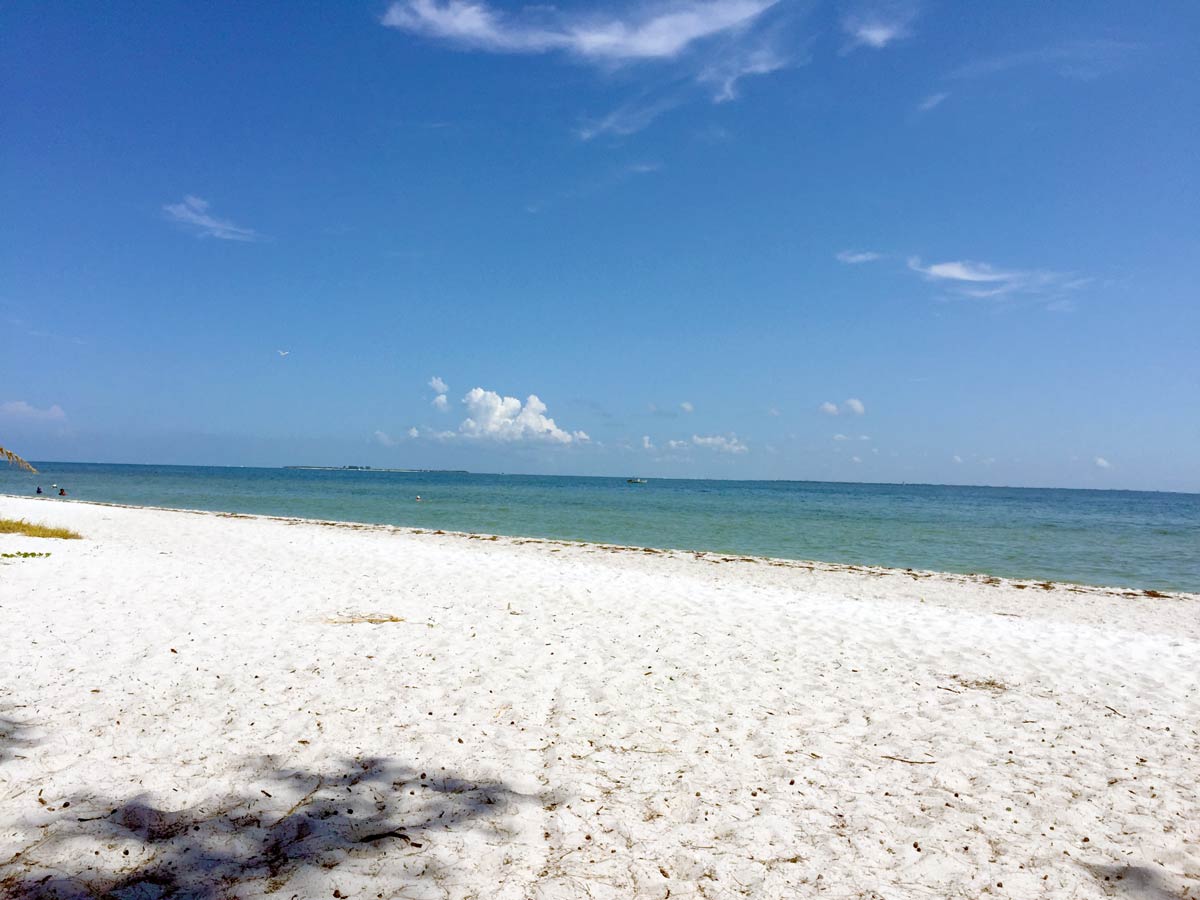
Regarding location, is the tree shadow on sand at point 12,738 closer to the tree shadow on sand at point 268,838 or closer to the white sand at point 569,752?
the white sand at point 569,752

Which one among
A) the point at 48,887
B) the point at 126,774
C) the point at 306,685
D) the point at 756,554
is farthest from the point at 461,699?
the point at 756,554

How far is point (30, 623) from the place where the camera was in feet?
26.7

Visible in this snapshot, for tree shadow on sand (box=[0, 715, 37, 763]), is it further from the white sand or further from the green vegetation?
the green vegetation

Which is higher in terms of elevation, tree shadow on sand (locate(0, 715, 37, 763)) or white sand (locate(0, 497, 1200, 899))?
tree shadow on sand (locate(0, 715, 37, 763))

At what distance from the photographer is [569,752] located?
5.30 metres

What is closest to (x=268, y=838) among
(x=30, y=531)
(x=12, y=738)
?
(x=12, y=738)

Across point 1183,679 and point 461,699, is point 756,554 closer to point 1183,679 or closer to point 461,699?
point 1183,679

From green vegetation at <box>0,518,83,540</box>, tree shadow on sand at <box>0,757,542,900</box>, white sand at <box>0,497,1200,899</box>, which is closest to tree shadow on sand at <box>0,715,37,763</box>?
white sand at <box>0,497,1200,899</box>

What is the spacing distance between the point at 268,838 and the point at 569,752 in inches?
84.6

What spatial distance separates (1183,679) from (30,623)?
1361 centimetres

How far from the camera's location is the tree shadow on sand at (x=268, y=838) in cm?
347

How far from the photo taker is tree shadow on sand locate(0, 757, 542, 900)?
136 inches

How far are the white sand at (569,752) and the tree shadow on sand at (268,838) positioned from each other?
0.02m

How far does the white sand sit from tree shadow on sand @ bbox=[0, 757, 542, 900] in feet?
0.06
